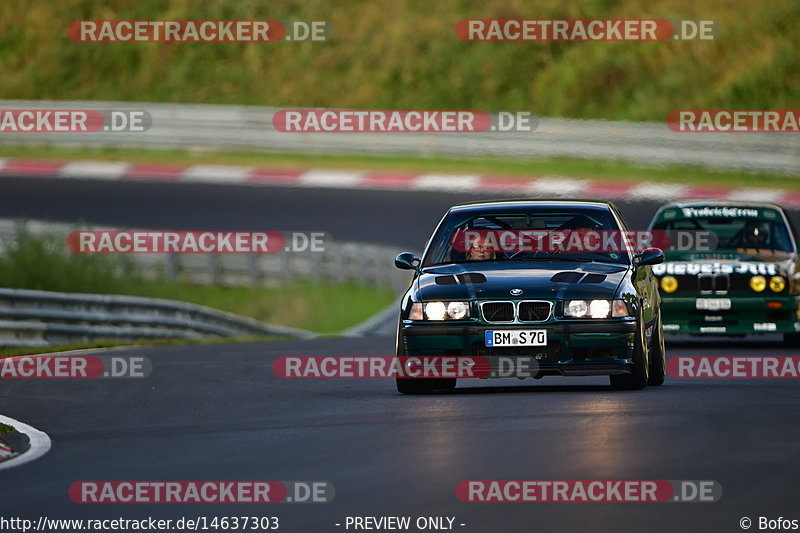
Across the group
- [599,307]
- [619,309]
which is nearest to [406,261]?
[599,307]

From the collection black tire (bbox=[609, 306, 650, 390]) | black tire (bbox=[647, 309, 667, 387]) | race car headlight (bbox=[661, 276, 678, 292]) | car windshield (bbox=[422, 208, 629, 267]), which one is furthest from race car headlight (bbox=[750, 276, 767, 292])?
black tire (bbox=[609, 306, 650, 390])

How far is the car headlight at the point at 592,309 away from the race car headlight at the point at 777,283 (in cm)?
563

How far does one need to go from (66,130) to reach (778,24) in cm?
1679

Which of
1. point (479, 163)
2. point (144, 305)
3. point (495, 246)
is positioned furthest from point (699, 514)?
point (479, 163)

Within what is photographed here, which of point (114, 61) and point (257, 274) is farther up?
point (114, 61)

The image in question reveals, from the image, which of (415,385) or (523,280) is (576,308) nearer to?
(523,280)

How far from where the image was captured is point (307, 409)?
11711 mm

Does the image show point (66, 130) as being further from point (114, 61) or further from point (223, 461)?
point (223, 461)

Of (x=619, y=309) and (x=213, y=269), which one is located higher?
(x=213, y=269)

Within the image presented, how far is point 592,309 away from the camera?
11789 millimetres

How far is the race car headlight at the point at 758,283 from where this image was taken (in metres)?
17.1

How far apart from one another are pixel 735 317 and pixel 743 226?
4.22 ft

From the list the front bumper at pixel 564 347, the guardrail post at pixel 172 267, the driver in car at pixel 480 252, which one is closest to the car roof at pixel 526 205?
the driver in car at pixel 480 252

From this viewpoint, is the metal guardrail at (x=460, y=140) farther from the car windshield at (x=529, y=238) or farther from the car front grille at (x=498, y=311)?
the car front grille at (x=498, y=311)
